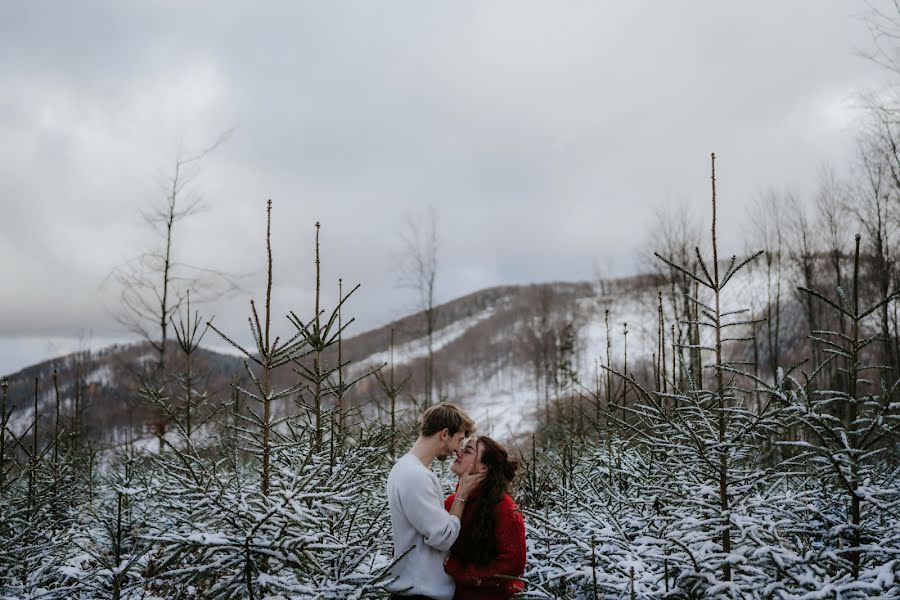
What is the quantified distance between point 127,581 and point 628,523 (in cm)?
451

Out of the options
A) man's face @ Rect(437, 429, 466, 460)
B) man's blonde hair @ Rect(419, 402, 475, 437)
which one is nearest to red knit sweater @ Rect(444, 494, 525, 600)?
man's face @ Rect(437, 429, 466, 460)

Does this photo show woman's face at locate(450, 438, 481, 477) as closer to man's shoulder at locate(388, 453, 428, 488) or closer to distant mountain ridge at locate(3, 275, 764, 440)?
man's shoulder at locate(388, 453, 428, 488)

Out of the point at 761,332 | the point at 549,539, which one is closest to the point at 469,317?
the point at 761,332

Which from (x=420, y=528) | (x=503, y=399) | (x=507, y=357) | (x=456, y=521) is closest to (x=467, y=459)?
(x=456, y=521)

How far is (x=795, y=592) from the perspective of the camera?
2.65m

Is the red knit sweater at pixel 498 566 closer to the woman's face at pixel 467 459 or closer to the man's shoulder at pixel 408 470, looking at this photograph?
the woman's face at pixel 467 459

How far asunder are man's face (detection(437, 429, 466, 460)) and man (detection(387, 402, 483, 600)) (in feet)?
0.24

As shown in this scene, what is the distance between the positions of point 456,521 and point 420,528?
0.20 m

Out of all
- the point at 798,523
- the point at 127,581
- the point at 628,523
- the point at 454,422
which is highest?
the point at 454,422

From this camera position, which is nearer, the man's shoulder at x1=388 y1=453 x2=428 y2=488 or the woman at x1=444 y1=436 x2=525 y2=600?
the man's shoulder at x1=388 y1=453 x2=428 y2=488

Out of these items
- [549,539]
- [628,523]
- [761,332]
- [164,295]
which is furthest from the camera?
[761,332]

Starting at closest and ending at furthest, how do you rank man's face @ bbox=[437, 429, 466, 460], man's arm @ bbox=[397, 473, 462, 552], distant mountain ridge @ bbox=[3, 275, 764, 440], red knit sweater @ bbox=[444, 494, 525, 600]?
man's arm @ bbox=[397, 473, 462, 552] < red knit sweater @ bbox=[444, 494, 525, 600] < man's face @ bbox=[437, 429, 466, 460] < distant mountain ridge @ bbox=[3, 275, 764, 440]

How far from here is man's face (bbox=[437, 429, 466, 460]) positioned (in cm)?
319

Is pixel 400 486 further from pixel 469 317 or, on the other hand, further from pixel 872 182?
pixel 469 317
